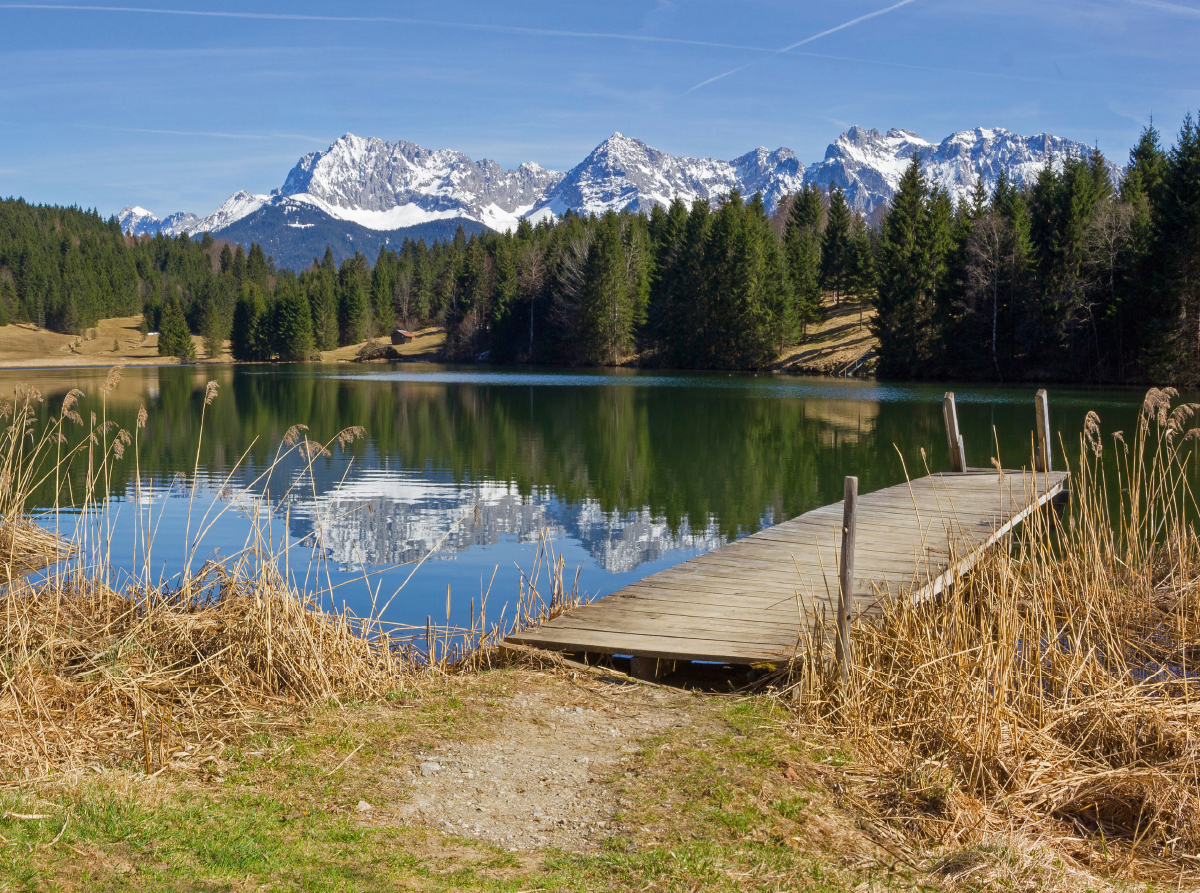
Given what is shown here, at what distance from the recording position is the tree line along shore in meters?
44.4

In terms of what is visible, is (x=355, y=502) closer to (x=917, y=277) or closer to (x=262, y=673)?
(x=262, y=673)

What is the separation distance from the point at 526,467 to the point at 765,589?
13.5 m

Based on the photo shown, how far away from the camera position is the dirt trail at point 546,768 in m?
4.32

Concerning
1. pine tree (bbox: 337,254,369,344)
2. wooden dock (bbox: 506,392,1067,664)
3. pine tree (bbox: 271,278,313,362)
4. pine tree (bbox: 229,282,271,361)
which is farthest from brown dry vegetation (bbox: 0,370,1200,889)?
pine tree (bbox: 337,254,369,344)

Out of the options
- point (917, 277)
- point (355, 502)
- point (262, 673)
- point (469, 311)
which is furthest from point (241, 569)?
point (469, 311)

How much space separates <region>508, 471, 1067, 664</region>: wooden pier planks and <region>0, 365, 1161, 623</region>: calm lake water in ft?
6.34

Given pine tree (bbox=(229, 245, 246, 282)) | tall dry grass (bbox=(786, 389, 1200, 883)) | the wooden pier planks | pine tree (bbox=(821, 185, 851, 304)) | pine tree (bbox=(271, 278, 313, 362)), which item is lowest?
tall dry grass (bbox=(786, 389, 1200, 883))

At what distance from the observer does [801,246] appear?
6719cm

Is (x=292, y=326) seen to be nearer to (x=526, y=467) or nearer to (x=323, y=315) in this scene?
(x=323, y=315)

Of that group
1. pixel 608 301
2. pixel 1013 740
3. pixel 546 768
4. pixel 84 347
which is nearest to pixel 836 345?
pixel 608 301

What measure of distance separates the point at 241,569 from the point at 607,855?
4157mm

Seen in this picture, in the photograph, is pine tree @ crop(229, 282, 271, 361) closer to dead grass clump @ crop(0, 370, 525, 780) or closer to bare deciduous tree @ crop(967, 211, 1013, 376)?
bare deciduous tree @ crop(967, 211, 1013, 376)

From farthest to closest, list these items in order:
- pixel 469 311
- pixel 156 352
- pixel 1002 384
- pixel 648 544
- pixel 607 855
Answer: pixel 156 352 < pixel 469 311 < pixel 1002 384 < pixel 648 544 < pixel 607 855

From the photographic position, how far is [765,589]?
8.18 m
